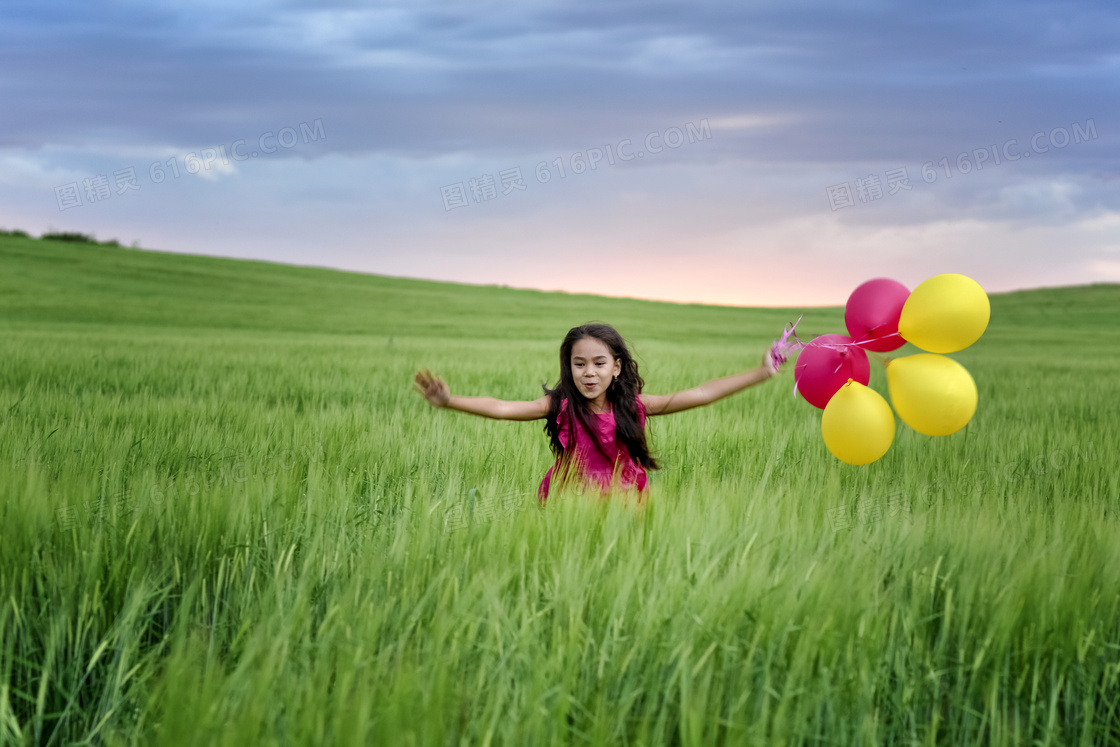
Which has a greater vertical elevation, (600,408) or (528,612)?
(600,408)

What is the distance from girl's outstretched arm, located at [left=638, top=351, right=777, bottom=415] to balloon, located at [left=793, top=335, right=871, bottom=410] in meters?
0.52

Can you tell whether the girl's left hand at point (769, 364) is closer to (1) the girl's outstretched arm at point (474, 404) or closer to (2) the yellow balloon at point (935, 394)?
(2) the yellow balloon at point (935, 394)

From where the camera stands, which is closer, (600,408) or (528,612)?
(528,612)

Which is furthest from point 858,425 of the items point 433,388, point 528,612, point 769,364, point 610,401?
point 528,612

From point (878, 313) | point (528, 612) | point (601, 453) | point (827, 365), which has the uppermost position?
point (878, 313)

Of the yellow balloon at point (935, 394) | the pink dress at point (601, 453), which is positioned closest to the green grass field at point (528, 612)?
the pink dress at point (601, 453)

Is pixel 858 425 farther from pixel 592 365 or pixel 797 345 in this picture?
pixel 592 365

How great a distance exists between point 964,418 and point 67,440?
152 inches

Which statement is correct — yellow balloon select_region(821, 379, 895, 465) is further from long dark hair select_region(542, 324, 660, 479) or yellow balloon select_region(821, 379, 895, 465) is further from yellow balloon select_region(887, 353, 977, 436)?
long dark hair select_region(542, 324, 660, 479)

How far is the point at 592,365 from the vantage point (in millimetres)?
2871

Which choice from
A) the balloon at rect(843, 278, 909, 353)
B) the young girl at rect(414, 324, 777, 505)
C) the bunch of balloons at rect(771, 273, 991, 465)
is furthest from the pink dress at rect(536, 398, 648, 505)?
the balloon at rect(843, 278, 909, 353)

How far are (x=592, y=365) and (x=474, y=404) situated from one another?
0.49 metres

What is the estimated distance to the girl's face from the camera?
9.42 ft

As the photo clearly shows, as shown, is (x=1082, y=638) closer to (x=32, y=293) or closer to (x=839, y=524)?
(x=839, y=524)
